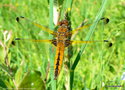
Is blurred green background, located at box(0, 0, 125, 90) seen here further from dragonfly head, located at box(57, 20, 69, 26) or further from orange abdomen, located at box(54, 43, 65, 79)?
dragonfly head, located at box(57, 20, 69, 26)

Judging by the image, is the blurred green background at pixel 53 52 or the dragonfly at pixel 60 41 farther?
the blurred green background at pixel 53 52

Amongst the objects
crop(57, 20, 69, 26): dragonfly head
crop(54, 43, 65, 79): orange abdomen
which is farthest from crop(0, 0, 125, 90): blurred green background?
crop(57, 20, 69, 26): dragonfly head

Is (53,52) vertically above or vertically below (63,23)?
below

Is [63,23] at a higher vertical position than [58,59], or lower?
higher

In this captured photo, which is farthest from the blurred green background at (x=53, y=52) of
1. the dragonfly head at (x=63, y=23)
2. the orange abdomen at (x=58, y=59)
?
the dragonfly head at (x=63, y=23)

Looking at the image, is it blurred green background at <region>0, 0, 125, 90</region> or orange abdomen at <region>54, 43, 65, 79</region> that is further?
blurred green background at <region>0, 0, 125, 90</region>

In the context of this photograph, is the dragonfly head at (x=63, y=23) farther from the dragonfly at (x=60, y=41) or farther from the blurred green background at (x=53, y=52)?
the blurred green background at (x=53, y=52)

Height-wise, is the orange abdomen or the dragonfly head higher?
the dragonfly head

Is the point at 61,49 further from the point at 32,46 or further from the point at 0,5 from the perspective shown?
the point at 0,5
